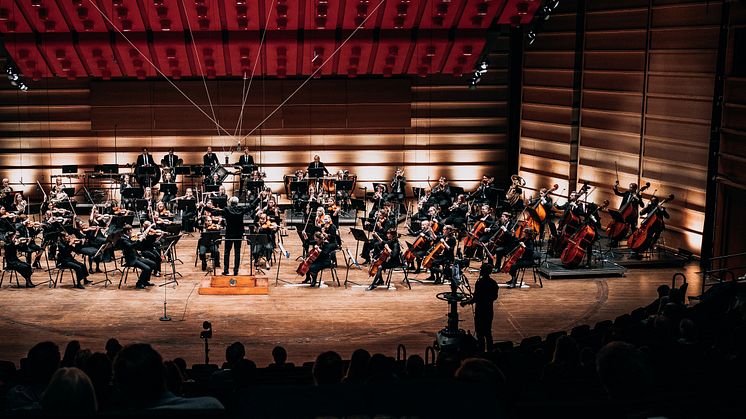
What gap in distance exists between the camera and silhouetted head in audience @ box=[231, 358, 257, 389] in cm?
594

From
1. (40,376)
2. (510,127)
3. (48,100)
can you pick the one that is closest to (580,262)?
(510,127)

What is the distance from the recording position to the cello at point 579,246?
14422 millimetres

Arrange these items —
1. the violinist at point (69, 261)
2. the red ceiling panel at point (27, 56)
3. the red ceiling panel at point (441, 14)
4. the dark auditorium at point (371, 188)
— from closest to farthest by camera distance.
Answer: the dark auditorium at point (371, 188)
the violinist at point (69, 261)
the red ceiling panel at point (441, 14)
the red ceiling panel at point (27, 56)

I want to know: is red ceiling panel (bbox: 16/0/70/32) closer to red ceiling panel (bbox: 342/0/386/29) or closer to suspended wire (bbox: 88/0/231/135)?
suspended wire (bbox: 88/0/231/135)

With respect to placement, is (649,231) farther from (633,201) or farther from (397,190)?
(397,190)

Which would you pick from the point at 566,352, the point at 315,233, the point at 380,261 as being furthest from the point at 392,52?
the point at 566,352

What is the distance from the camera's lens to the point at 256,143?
21.3 metres

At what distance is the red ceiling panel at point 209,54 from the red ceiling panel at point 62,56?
8.24 feet

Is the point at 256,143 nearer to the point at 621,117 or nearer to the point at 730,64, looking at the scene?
the point at 621,117

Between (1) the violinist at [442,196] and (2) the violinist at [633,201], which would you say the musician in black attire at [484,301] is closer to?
(2) the violinist at [633,201]

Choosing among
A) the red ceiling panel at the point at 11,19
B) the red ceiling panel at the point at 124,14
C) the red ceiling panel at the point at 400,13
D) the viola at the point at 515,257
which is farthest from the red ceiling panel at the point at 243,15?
the viola at the point at 515,257

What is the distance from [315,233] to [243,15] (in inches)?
221

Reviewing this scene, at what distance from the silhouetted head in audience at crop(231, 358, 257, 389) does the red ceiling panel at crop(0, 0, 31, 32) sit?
12.6 m

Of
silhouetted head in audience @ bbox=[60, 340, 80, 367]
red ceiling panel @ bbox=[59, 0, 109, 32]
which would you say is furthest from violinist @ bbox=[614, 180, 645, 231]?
silhouetted head in audience @ bbox=[60, 340, 80, 367]
